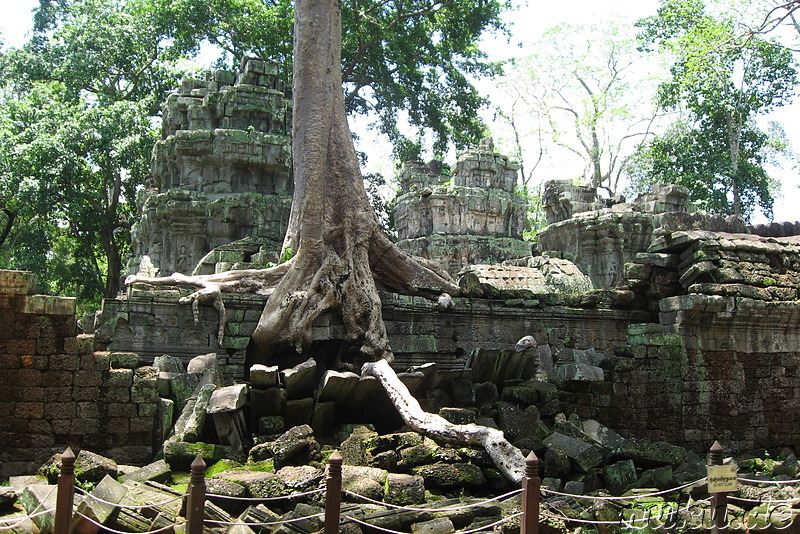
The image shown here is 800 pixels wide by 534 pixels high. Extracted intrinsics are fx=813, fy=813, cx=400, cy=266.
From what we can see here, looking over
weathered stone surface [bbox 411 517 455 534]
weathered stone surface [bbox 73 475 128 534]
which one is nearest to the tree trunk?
weathered stone surface [bbox 73 475 128 534]

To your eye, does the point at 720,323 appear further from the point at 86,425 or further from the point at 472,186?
the point at 472,186

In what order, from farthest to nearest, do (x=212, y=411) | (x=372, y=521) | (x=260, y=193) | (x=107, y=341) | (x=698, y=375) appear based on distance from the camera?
(x=260, y=193) → (x=698, y=375) → (x=107, y=341) → (x=212, y=411) → (x=372, y=521)

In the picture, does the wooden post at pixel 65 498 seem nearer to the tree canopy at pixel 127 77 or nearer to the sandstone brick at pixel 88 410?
the sandstone brick at pixel 88 410

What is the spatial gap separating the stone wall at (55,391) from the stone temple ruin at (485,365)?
12 millimetres

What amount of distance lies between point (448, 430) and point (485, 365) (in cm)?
170

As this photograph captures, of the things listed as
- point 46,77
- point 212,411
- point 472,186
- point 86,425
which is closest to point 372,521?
point 212,411

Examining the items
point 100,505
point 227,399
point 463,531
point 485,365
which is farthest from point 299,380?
point 463,531

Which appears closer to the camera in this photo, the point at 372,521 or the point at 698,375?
the point at 372,521

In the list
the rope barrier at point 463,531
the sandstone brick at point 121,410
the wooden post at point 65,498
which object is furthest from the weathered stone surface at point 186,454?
the wooden post at point 65,498

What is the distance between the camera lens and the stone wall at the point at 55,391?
6789 mm

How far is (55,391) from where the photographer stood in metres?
6.92

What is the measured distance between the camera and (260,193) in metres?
15.8

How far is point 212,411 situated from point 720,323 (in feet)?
19.0

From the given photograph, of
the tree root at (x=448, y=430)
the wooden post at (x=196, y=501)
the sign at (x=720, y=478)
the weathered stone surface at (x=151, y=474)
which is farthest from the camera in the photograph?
the tree root at (x=448, y=430)
